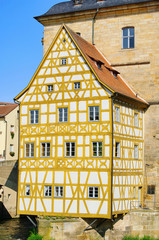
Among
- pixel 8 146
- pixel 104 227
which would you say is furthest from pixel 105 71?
pixel 8 146

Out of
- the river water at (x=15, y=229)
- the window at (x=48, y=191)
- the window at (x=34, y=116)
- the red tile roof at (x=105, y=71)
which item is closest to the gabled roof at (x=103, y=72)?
the red tile roof at (x=105, y=71)

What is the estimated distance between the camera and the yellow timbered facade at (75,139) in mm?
28984

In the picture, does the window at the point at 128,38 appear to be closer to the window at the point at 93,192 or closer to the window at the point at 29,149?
the window at the point at 29,149

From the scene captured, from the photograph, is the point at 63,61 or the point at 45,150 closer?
the point at 45,150

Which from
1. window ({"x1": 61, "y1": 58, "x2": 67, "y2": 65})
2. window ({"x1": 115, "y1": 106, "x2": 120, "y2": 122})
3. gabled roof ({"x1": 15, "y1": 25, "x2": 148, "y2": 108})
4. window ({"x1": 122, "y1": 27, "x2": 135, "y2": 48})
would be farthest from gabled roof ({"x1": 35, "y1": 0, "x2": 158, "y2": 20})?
window ({"x1": 115, "y1": 106, "x2": 120, "y2": 122})

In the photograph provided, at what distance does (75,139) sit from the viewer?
97.7 feet

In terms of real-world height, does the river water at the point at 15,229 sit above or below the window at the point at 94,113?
below

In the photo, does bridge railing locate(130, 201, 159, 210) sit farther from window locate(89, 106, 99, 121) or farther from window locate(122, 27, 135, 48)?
window locate(122, 27, 135, 48)

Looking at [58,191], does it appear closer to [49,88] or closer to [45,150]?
[45,150]

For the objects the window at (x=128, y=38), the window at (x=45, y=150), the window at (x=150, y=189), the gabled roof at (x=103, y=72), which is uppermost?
Result: the window at (x=128, y=38)

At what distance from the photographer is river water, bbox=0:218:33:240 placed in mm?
36875

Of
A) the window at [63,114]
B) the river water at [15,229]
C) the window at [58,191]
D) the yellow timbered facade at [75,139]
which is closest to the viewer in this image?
the yellow timbered facade at [75,139]

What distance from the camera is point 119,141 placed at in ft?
98.3

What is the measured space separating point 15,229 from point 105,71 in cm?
1622
